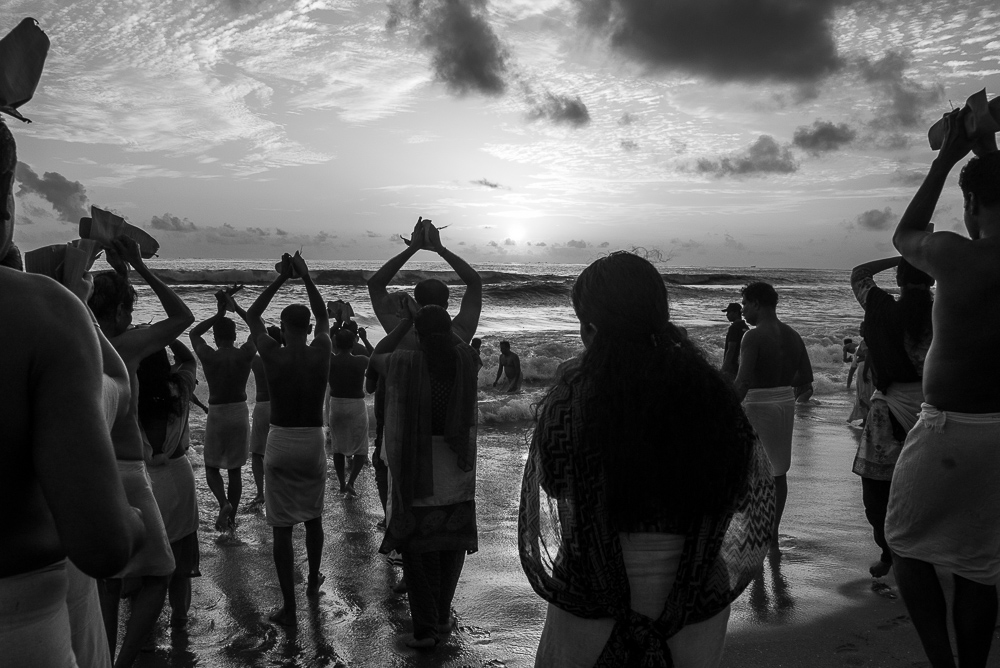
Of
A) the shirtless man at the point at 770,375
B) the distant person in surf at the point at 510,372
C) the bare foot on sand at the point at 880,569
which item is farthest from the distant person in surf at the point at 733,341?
the distant person in surf at the point at 510,372

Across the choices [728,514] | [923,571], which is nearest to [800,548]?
[923,571]

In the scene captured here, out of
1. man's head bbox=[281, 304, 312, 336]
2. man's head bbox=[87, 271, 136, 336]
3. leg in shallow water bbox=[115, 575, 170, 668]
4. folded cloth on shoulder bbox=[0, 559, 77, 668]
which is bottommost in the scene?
leg in shallow water bbox=[115, 575, 170, 668]

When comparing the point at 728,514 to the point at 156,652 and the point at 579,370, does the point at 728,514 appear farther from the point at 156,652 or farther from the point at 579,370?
the point at 156,652

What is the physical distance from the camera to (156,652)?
4320mm

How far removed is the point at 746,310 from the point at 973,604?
10.7ft

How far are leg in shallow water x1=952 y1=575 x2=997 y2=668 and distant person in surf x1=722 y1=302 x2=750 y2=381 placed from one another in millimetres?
3835

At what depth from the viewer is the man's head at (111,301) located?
3607 mm

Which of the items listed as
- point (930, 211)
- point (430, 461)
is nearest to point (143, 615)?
point (430, 461)

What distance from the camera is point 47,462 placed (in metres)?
1.39

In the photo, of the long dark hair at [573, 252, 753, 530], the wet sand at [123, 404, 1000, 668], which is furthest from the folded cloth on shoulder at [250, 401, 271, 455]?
the long dark hair at [573, 252, 753, 530]

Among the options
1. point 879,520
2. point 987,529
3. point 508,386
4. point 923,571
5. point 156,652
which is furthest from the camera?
point 508,386

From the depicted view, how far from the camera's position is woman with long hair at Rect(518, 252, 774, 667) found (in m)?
2.04

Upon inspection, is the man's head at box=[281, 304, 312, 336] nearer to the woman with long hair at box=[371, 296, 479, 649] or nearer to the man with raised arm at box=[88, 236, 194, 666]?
the woman with long hair at box=[371, 296, 479, 649]

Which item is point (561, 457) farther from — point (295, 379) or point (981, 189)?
point (295, 379)
